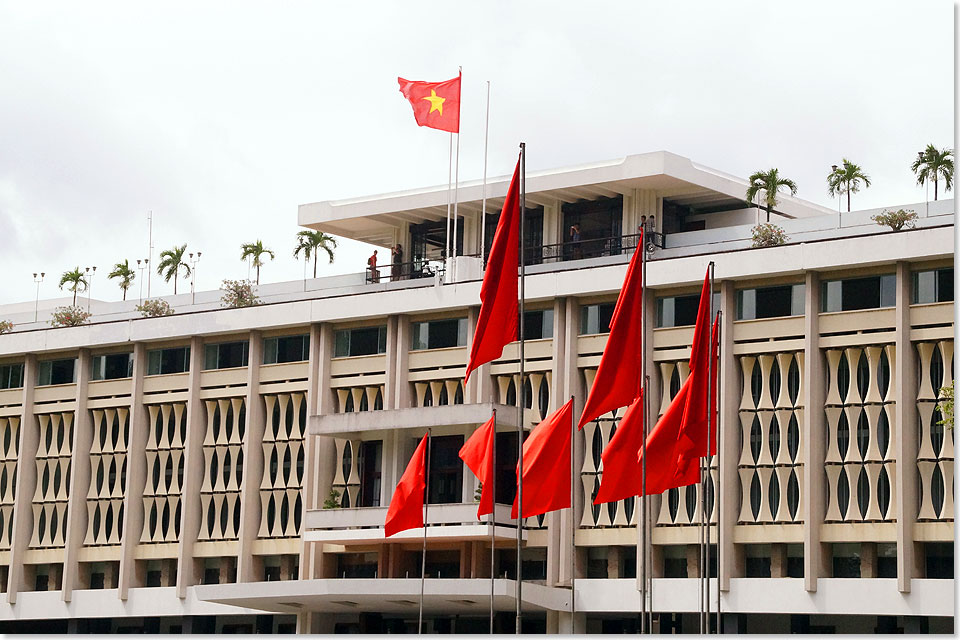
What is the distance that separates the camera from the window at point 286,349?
54.8 meters

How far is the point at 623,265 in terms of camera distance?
1912 inches

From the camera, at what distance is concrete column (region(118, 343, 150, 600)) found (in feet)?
183

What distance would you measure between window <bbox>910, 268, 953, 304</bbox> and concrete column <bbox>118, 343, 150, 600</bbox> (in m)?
27.5

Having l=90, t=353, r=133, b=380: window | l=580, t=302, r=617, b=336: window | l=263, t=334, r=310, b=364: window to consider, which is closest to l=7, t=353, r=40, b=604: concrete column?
l=90, t=353, r=133, b=380: window

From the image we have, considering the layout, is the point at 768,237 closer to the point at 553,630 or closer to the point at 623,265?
the point at 623,265

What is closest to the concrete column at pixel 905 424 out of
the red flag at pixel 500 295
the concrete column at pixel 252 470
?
the red flag at pixel 500 295

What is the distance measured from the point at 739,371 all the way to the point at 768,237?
4.00 meters

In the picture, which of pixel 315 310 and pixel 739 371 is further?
pixel 315 310

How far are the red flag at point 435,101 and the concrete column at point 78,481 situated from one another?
16537mm

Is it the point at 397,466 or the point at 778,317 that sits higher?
the point at 778,317

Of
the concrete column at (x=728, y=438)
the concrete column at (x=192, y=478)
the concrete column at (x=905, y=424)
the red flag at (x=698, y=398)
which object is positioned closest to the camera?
the red flag at (x=698, y=398)

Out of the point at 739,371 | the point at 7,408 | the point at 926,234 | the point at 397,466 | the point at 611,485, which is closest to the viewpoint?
the point at 611,485

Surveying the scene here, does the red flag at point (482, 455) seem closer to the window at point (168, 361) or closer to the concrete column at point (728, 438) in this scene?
the concrete column at point (728, 438)

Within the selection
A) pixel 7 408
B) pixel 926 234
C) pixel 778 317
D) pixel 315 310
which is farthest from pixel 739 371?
pixel 7 408
